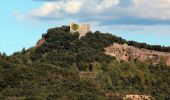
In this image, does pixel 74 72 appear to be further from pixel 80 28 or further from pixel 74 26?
pixel 80 28

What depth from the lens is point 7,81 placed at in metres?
77.0

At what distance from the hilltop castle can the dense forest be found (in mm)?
580

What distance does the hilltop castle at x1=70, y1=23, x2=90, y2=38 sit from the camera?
305 feet

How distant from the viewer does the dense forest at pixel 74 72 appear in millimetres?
74944

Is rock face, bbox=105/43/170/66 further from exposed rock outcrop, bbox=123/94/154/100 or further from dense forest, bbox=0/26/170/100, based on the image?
exposed rock outcrop, bbox=123/94/154/100

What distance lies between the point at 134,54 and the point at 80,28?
7.44 meters

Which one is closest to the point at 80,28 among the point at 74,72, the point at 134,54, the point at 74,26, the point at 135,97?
the point at 74,26

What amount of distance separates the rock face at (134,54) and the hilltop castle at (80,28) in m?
3.95

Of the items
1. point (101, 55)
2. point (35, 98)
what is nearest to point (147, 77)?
point (101, 55)

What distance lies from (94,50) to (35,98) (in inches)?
880

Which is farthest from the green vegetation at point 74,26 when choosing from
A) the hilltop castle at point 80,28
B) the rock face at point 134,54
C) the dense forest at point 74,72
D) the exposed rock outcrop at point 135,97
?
the exposed rock outcrop at point 135,97

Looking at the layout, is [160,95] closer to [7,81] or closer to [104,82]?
[104,82]

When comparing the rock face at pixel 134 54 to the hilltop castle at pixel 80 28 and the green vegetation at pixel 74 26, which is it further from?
the green vegetation at pixel 74 26

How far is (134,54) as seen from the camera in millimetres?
91125
